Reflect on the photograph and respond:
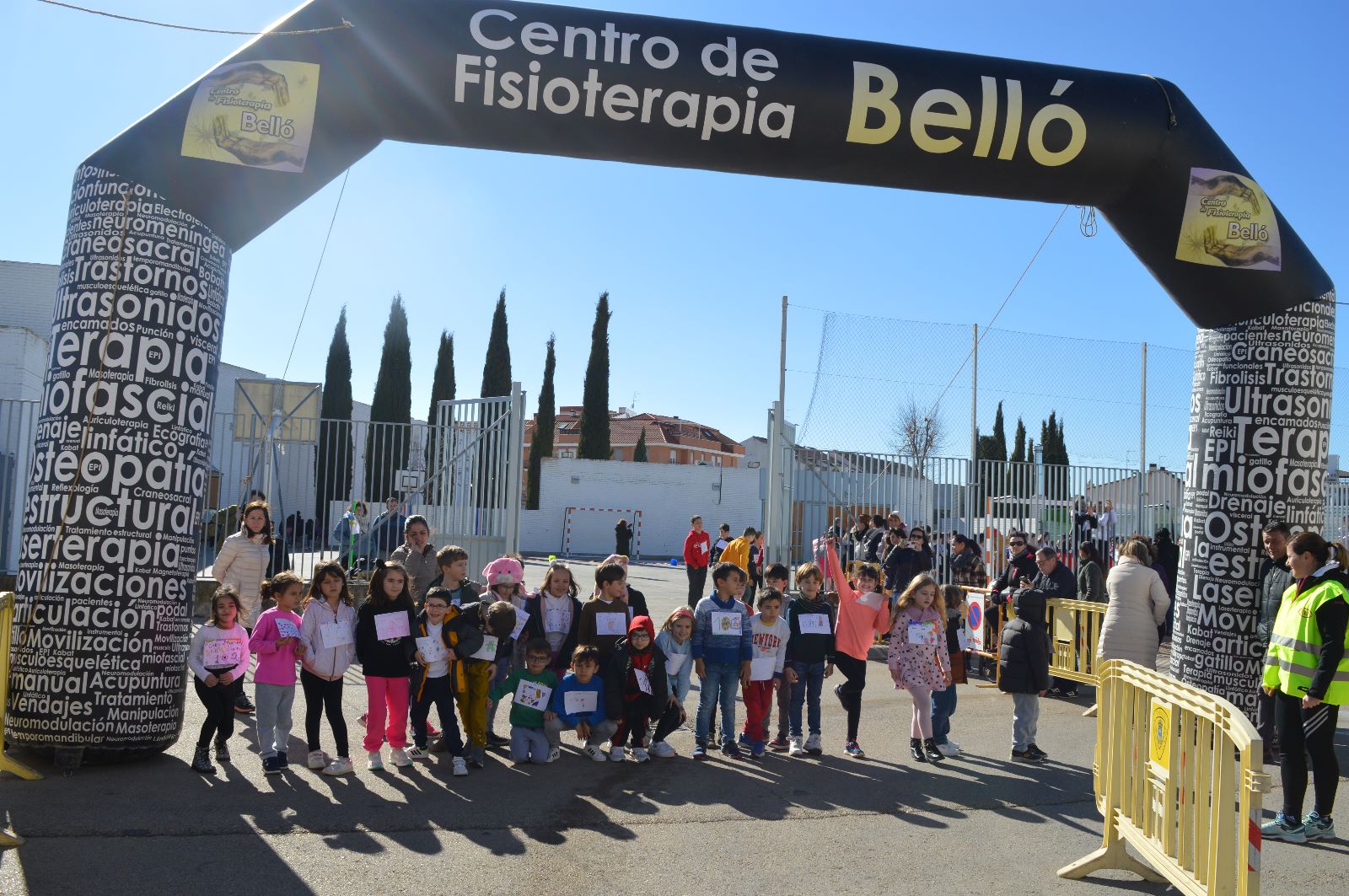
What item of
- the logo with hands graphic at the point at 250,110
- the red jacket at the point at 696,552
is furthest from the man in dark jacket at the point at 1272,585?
Answer: the red jacket at the point at 696,552

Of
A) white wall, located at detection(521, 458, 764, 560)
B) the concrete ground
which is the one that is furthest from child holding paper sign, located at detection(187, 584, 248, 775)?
white wall, located at detection(521, 458, 764, 560)

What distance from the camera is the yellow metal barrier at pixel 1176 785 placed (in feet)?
13.6

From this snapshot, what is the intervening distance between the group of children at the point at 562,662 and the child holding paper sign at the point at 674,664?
0.01m

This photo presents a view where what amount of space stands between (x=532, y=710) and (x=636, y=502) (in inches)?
1294

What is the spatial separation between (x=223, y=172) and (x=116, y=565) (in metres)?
2.60

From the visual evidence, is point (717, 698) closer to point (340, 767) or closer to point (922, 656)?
point (922, 656)

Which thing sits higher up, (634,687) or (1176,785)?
(1176,785)

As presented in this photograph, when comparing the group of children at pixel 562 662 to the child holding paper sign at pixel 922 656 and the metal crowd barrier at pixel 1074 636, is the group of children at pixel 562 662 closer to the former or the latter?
the child holding paper sign at pixel 922 656

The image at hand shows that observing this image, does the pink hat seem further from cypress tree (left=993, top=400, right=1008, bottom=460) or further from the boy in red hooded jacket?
cypress tree (left=993, top=400, right=1008, bottom=460)

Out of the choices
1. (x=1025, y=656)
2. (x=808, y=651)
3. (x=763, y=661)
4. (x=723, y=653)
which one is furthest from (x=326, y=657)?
(x=1025, y=656)

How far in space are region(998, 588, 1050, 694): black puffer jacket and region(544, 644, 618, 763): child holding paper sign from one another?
117 inches

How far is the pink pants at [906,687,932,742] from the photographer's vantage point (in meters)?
8.05

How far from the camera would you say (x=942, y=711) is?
816cm

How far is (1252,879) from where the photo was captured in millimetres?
4129
